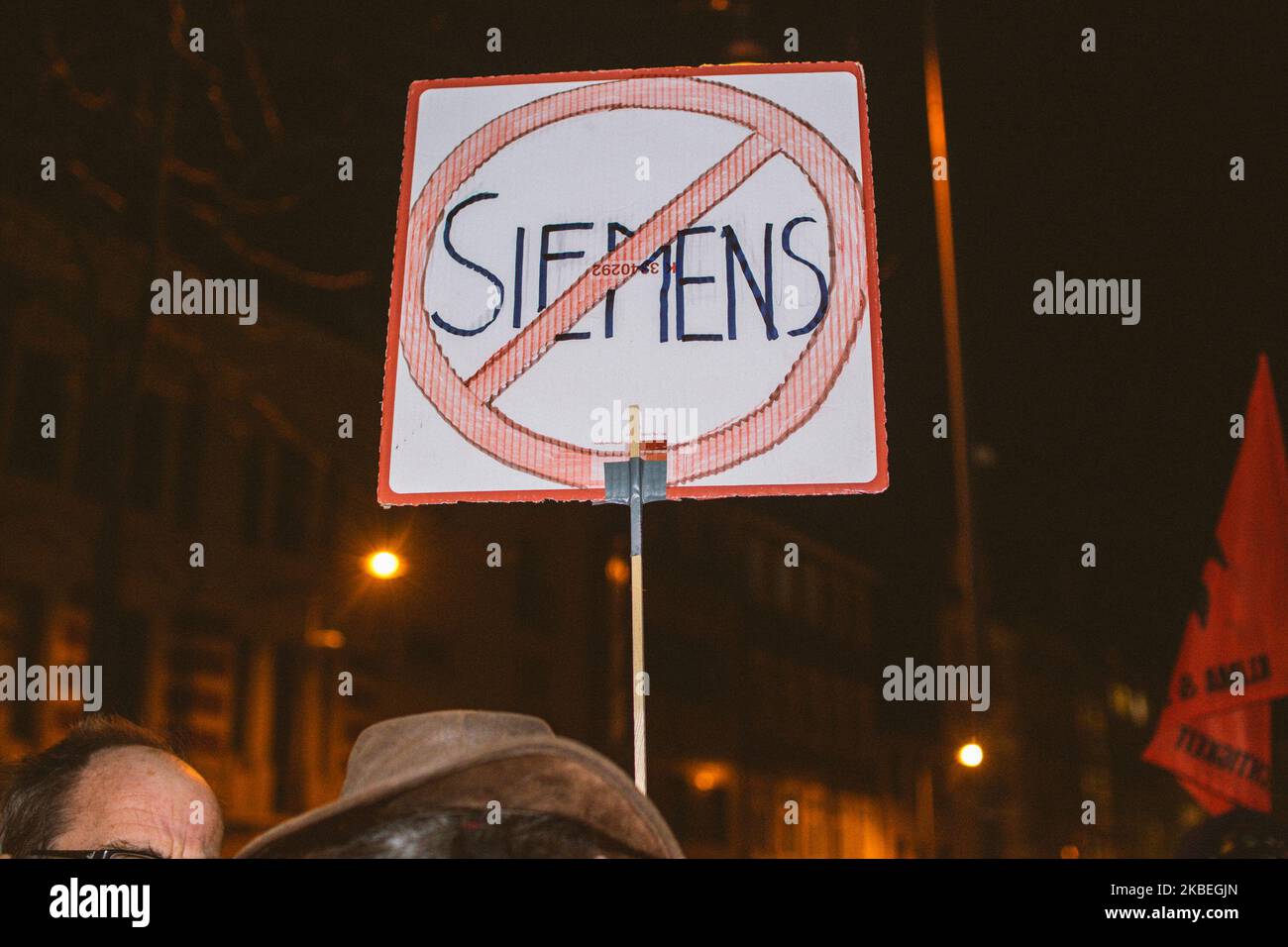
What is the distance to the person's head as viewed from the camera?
3.19 m

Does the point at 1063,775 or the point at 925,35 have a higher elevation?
the point at 925,35

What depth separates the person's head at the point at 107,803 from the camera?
3.19 metres

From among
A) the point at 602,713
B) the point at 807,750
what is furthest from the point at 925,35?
the point at 807,750

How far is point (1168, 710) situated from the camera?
848cm

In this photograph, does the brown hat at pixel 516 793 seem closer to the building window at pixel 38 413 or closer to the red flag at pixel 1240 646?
the red flag at pixel 1240 646

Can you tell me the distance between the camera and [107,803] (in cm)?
321

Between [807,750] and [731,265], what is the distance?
51.5 metres

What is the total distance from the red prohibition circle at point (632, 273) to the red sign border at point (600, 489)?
0.03 meters

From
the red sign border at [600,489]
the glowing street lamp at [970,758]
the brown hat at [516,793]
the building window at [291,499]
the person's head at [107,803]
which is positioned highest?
the building window at [291,499]

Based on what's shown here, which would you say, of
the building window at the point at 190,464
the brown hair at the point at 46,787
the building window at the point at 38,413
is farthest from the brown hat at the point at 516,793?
the building window at the point at 190,464

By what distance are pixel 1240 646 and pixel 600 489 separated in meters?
5.99

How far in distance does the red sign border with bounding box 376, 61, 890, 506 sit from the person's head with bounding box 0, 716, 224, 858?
801mm

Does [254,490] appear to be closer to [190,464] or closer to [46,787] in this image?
[190,464]
